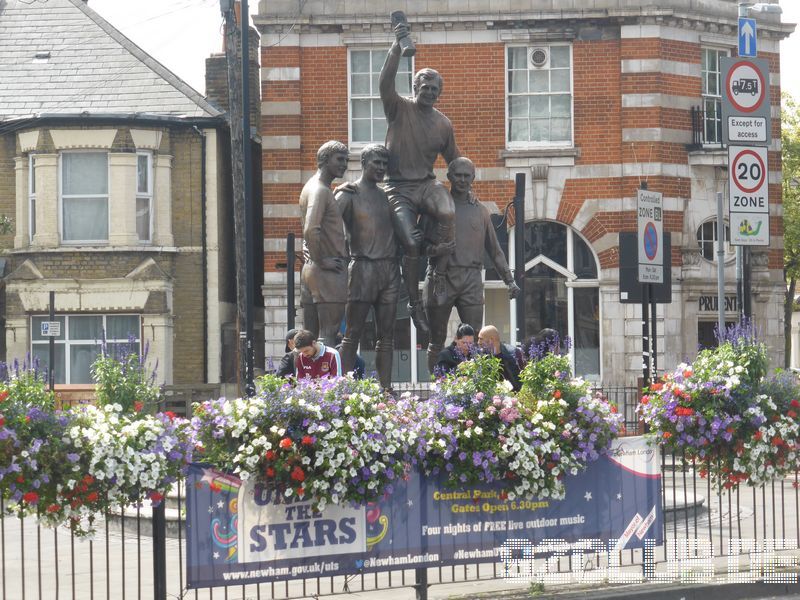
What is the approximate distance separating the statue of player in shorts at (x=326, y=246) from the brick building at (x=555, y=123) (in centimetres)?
1499

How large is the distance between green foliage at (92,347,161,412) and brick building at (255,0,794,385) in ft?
61.5

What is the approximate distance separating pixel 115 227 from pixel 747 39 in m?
16.3

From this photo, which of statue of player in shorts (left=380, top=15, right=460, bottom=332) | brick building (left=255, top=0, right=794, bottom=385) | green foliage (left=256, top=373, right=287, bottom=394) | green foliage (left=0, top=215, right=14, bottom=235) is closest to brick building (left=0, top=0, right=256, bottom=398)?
green foliage (left=0, top=215, right=14, bottom=235)

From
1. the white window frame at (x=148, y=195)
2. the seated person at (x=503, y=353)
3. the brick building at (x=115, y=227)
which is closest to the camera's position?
the seated person at (x=503, y=353)

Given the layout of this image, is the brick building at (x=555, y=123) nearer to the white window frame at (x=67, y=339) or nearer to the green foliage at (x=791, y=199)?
the white window frame at (x=67, y=339)

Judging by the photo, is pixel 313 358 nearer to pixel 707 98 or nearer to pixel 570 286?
pixel 570 286

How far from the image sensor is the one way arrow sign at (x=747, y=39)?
52.3 feet

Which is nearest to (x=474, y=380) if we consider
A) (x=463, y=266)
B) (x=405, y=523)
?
(x=405, y=523)

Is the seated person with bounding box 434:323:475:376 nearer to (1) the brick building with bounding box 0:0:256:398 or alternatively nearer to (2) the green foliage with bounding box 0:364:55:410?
(2) the green foliage with bounding box 0:364:55:410

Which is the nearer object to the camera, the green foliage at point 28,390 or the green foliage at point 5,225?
the green foliage at point 28,390

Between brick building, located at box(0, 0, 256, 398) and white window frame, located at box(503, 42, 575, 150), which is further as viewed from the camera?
brick building, located at box(0, 0, 256, 398)

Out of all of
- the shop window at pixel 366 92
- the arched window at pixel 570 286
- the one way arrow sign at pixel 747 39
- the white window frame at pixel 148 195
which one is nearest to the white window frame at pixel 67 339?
the white window frame at pixel 148 195

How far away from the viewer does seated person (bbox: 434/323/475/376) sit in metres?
10.5

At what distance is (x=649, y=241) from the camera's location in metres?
17.2
